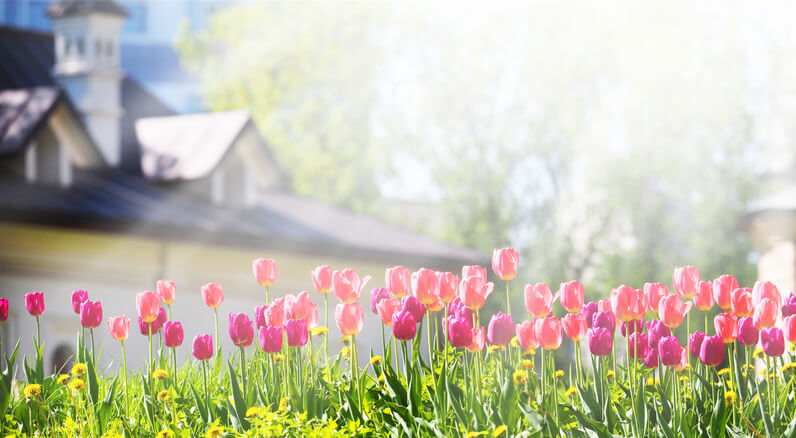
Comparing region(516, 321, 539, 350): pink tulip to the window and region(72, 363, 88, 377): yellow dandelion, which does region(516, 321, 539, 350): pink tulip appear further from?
the window

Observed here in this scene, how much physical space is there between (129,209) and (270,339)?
886 cm

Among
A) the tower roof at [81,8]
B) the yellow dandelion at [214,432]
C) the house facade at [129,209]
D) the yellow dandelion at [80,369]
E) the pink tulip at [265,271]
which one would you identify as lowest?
the yellow dandelion at [214,432]

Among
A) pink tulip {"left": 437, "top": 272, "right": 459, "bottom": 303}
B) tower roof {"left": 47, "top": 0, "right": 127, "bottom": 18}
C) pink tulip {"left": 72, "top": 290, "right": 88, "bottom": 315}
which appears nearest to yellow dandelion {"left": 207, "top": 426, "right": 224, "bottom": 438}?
pink tulip {"left": 437, "top": 272, "right": 459, "bottom": 303}

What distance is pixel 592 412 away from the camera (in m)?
2.97

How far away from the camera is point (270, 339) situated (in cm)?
312

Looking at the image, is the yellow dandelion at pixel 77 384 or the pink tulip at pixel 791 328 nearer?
the pink tulip at pixel 791 328

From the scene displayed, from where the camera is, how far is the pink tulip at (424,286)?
2982 millimetres

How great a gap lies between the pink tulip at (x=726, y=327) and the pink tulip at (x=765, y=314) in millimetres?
103

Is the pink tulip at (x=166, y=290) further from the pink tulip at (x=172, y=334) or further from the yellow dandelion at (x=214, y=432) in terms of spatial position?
the yellow dandelion at (x=214, y=432)

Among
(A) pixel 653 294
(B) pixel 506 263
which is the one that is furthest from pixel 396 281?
(A) pixel 653 294

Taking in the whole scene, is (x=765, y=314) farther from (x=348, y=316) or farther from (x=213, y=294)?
(x=213, y=294)

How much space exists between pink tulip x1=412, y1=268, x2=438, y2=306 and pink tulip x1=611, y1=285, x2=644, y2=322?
0.63 meters

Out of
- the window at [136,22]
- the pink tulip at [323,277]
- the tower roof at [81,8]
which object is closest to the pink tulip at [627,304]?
the pink tulip at [323,277]

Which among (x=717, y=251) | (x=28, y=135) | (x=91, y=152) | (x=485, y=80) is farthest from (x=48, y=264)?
(x=717, y=251)
